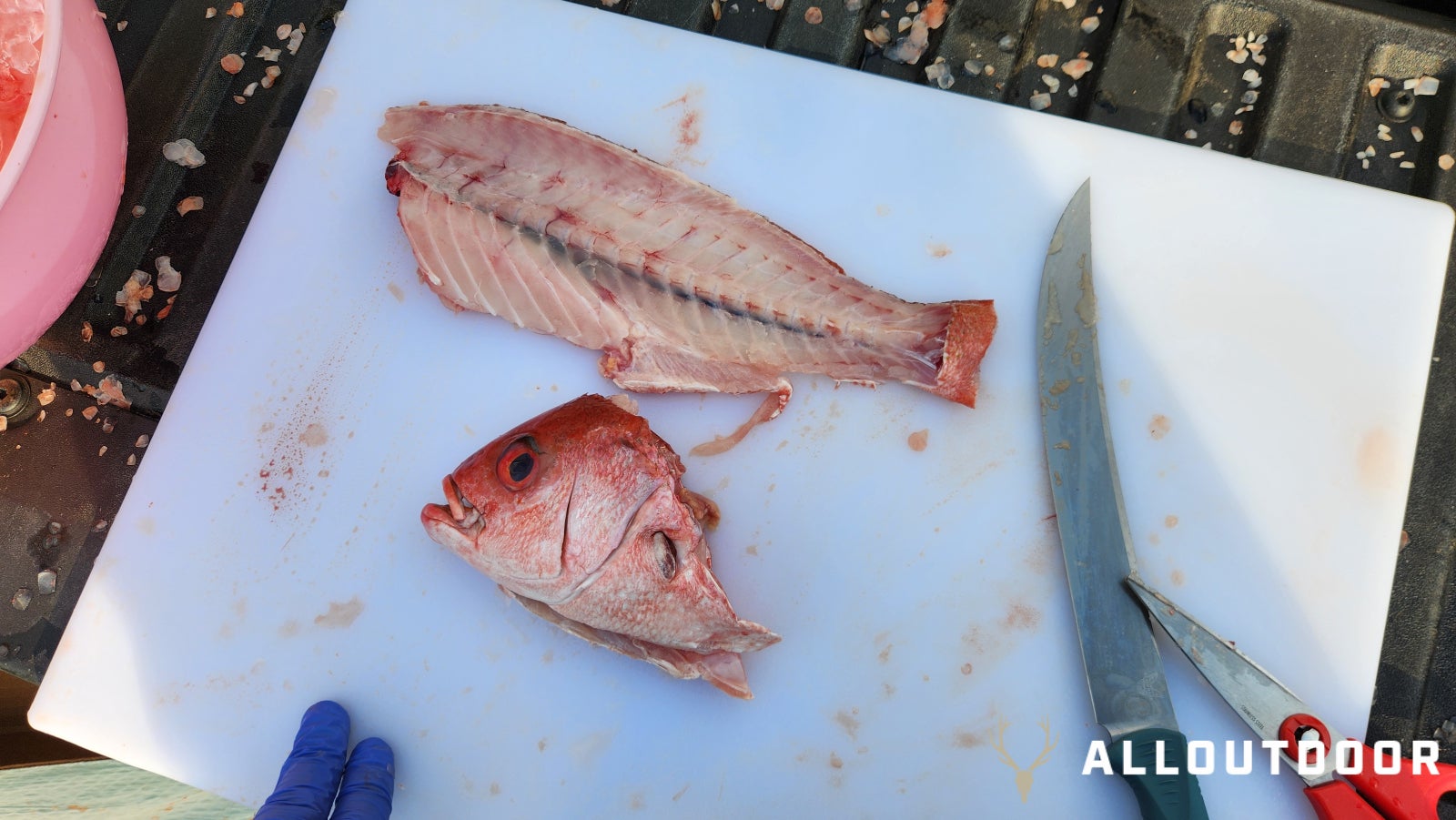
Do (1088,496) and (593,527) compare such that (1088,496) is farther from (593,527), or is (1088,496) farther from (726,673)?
(593,527)

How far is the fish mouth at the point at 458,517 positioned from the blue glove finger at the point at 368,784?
2.24 ft

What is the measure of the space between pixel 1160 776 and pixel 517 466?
5.65 feet

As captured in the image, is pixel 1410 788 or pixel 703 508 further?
pixel 703 508

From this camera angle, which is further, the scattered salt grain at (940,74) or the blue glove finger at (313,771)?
the scattered salt grain at (940,74)

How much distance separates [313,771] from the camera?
2.13 meters

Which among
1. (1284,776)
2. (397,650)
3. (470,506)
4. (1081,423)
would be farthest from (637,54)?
(1284,776)

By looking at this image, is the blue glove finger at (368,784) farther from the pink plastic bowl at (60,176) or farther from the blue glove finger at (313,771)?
the pink plastic bowl at (60,176)

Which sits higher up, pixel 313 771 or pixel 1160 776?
pixel 1160 776

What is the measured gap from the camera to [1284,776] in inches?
86.1

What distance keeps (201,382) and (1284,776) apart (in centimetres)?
315

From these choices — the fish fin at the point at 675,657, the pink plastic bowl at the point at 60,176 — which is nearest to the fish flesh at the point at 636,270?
the fish fin at the point at 675,657

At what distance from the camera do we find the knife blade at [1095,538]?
6.87ft

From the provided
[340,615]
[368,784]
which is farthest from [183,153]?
[368,784]

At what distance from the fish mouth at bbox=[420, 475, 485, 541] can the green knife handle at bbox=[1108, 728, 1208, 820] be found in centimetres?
168
